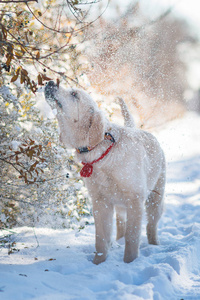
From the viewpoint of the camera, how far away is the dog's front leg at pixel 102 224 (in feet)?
9.39

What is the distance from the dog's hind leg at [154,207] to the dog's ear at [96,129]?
49.3 inches

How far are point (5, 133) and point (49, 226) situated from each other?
6.07 feet

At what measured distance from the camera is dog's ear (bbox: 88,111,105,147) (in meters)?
2.58

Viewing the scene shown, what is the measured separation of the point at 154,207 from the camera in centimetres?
353

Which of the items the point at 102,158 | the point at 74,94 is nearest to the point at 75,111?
the point at 74,94

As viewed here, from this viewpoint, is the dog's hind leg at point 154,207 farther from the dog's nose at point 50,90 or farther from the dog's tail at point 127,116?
the dog's nose at point 50,90

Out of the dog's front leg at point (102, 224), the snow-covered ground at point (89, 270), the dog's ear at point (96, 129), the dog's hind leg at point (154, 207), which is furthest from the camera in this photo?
the dog's hind leg at point (154, 207)

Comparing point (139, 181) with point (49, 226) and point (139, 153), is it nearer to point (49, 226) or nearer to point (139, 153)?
point (139, 153)

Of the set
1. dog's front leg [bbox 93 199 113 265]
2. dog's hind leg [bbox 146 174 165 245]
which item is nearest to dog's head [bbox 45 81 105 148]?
dog's front leg [bbox 93 199 113 265]

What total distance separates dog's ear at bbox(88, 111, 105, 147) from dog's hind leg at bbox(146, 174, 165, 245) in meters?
1.25

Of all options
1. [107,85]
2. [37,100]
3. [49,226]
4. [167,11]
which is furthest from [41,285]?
[167,11]

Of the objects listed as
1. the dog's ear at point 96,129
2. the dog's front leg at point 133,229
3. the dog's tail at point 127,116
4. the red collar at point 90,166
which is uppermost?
the dog's tail at point 127,116

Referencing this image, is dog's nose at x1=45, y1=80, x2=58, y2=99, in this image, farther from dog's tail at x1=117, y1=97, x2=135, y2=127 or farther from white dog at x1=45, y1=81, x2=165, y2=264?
dog's tail at x1=117, y1=97, x2=135, y2=127

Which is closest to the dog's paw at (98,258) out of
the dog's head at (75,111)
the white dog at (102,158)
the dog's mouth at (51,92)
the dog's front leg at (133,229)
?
the white dog at (102,158)
